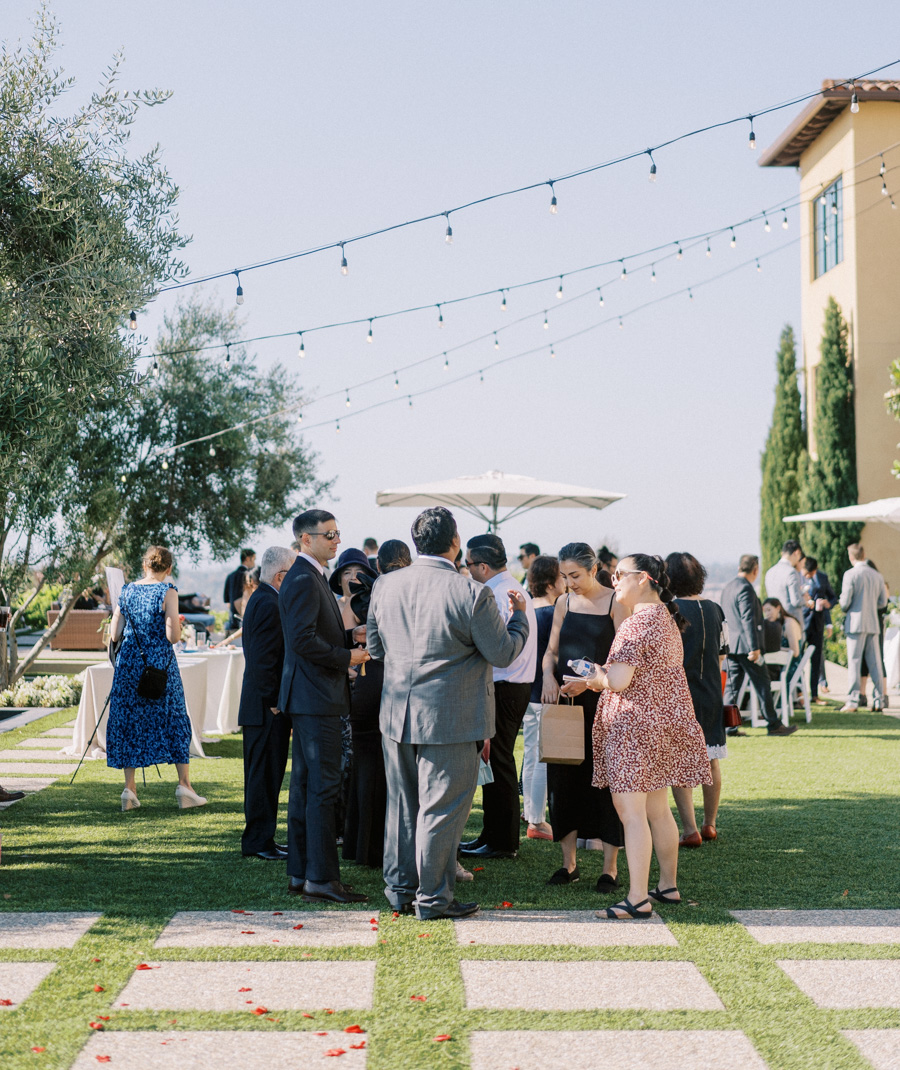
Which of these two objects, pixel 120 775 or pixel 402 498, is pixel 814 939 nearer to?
pixel 120 775

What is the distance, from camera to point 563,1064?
10.8 feet

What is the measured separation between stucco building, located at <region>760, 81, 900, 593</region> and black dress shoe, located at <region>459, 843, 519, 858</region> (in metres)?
16.1

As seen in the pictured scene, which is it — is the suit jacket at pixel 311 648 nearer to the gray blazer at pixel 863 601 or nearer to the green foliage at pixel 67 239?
the green foliage at pixel 67 239

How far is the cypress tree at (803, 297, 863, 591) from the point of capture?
20859 mm

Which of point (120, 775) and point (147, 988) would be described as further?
point (120, 775)

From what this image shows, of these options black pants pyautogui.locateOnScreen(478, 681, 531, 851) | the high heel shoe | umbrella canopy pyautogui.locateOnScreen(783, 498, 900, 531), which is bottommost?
the high heel shoe

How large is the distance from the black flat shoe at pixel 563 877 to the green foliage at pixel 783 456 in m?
18.2

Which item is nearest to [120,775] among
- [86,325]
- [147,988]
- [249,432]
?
[86,325]

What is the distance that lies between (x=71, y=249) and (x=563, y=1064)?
18.7ft

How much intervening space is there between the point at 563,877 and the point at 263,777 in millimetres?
1693

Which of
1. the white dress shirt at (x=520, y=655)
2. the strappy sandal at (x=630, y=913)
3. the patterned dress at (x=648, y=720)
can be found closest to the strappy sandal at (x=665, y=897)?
the strappy sandal at (x=630, y=913)

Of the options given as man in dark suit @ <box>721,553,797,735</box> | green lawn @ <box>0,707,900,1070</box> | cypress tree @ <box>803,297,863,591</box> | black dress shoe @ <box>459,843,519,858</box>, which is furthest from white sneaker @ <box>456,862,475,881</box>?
cypress tree @ <box>803,297,863,591</box>

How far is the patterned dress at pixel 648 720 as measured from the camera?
15.9 feet

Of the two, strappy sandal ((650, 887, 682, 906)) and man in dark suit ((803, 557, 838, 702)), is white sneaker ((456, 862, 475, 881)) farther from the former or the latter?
man in dark suit ((803, 557, 838, 702))
